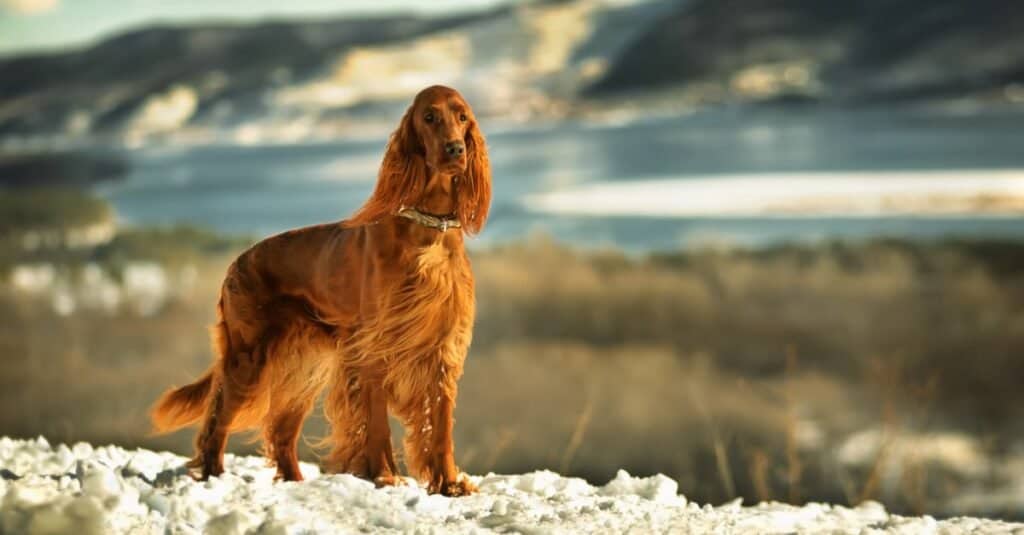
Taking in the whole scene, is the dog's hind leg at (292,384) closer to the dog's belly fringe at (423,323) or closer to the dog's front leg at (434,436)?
the dog's belly fringe at (423,323)

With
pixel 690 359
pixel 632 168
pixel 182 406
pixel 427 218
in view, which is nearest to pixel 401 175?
pixel 427 218

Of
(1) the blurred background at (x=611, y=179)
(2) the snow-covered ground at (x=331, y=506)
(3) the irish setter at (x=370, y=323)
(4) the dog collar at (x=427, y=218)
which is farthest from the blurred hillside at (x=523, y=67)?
(4) the dog collar at (x=427, y=218)

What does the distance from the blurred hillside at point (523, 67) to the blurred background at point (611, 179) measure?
0.9 inches

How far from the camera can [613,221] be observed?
31.2ft

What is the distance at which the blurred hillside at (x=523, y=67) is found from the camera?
31.3ft

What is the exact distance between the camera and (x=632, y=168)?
995 centimetres

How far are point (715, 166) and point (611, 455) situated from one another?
4508 mm

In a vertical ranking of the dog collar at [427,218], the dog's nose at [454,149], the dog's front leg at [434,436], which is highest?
the dog's nose at [454,149]

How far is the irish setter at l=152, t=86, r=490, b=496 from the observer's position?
287 centimetres

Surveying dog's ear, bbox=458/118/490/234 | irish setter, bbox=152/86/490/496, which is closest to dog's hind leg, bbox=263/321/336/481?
irish setter, bbox=152/86/490/496

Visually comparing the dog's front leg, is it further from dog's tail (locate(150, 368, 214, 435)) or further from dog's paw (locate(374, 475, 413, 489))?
dog's tail (locate(150, 368, 214, 435))

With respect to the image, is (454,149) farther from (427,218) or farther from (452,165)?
(427,218)

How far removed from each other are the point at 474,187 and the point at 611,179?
23.4ft

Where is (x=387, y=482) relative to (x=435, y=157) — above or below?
below
